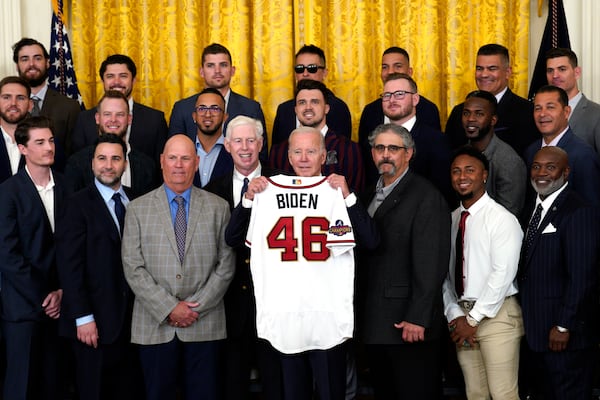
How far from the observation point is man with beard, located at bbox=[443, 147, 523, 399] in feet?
16.0

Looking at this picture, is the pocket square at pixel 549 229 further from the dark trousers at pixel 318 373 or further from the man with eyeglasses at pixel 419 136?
the dark trousers at pixel 318 373

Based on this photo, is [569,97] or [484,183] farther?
[569,97]

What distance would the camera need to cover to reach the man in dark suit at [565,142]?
208 inches

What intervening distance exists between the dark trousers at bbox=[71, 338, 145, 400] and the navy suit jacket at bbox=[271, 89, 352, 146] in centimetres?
190

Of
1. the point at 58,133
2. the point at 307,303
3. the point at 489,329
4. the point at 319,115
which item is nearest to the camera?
the point at 307,303

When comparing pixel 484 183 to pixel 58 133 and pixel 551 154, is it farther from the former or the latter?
pixel 58 133

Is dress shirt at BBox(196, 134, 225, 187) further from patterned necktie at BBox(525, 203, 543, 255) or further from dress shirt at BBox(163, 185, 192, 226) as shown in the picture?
patterned necktie at BBox(525, 203, 543, 255)

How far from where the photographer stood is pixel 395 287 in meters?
4.79

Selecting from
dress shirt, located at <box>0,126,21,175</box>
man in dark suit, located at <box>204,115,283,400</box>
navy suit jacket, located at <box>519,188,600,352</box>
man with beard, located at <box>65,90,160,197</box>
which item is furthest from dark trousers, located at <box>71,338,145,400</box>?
navy suit jacket, located at <box>519,188,600,352</box>

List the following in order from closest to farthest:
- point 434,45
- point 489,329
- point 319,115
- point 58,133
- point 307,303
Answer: point 307,303
point 489,329
point 319,115
point 58,133
point 434,45

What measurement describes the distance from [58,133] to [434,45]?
3.00 metres

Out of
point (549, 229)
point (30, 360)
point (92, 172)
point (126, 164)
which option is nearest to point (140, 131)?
point (92, 172)

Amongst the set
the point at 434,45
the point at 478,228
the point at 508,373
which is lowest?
the point at 508,373

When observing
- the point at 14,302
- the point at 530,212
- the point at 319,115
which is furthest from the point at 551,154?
the point at 14,302
